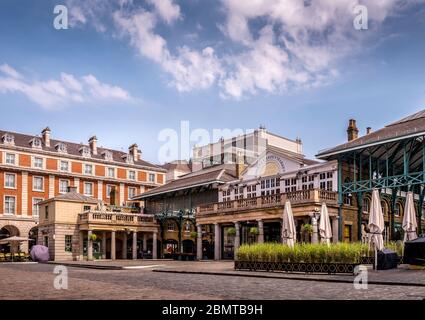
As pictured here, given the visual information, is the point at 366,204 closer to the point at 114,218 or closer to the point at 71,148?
the point at 114,218

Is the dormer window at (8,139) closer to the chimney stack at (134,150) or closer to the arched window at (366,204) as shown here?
the chimney stack at (134,150)

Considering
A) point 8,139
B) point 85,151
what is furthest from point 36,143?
point 85,151

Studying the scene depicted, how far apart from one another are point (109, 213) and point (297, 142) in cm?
3050

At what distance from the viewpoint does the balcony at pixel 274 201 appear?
113ft

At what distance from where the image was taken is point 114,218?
5141 centimetres

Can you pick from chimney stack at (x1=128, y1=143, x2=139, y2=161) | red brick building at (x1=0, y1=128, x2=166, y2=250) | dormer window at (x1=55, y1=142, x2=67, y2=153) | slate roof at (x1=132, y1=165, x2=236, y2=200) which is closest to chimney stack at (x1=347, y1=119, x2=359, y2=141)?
slate roof at (x1=132, y1=165, x2=236, y2=200)

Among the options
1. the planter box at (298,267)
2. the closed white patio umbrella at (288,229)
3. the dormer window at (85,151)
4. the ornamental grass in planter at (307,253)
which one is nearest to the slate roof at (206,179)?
the closed white patio umbrella at (288,229)

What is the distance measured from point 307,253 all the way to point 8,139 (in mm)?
51781

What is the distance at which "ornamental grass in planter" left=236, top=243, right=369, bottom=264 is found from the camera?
21.5 m

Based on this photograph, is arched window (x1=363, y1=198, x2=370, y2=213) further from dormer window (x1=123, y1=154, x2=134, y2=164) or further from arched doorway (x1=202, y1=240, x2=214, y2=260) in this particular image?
dormer window (x1=123, y1=154, x2=134, y2=164)
